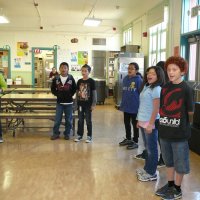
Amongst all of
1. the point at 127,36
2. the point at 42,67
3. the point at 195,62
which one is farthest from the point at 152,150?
the point at 42,67

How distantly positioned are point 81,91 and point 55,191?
230cm

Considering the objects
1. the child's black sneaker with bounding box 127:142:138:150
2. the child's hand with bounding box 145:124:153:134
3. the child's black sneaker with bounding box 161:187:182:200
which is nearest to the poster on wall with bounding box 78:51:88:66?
the child's black sneaker with bounding box 127:142:138:150

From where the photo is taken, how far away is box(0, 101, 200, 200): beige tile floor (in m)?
3.11

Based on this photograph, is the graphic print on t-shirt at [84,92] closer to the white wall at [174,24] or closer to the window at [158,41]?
the white wall at [174,24]

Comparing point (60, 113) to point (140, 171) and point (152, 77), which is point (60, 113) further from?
point (152, 77)

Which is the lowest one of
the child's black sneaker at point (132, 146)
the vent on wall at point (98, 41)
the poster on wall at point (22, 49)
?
the child's black sneaker at point (132, 146)

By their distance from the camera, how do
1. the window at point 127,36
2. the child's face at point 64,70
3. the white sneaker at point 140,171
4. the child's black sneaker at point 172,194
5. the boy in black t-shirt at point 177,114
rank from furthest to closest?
the window at point 127,36 → the child's face at point 64,70 → the white sneaker at point 140,171 → the child's black sneaker at point 172,194 → the boy in black t-shirt at point 177,114

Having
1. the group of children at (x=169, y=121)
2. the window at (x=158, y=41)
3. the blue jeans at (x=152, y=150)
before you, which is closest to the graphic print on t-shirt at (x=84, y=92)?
the group of children at (x=169, y=121)

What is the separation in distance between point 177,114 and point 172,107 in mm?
80

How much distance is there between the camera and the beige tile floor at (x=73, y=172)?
10.2ft

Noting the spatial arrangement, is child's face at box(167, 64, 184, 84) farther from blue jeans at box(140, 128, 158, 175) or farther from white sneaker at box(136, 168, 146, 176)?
white sneaker at box(136, 168, 146, 176)

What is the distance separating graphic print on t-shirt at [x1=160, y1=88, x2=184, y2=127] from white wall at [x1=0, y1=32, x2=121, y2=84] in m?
10.4

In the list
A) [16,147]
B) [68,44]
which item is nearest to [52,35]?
[68,44]

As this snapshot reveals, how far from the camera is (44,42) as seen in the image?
12711 mm
